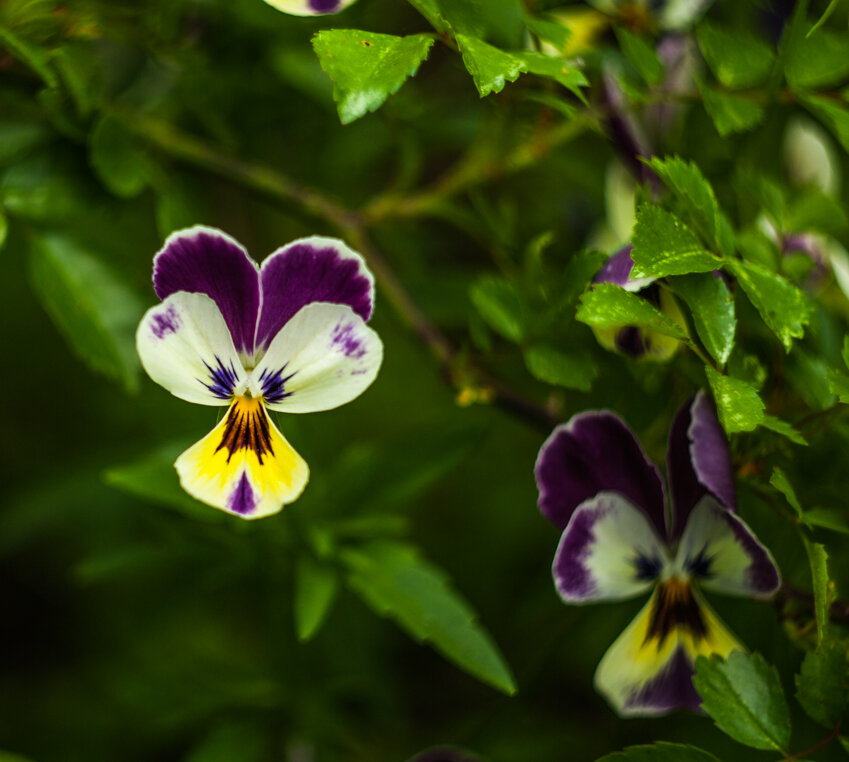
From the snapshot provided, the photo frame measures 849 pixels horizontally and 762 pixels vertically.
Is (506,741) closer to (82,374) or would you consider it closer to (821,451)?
(821,451)

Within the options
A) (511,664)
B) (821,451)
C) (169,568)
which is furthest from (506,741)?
(821,451)

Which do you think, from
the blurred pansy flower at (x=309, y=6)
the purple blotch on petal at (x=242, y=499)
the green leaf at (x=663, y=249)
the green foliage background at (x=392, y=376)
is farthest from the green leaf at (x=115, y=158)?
the green leaf at (x=663, y=249)

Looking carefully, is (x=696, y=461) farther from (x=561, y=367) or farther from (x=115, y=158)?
(x=115, y=158)

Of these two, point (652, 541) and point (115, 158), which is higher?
point (115, 158)

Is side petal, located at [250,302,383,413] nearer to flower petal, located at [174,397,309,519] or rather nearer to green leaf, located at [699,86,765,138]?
flower petal, located at [174,397,309,519]

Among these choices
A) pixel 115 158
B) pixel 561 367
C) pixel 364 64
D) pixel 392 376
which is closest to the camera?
pixel 364 64

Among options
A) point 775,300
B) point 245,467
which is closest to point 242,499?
point 245,467
